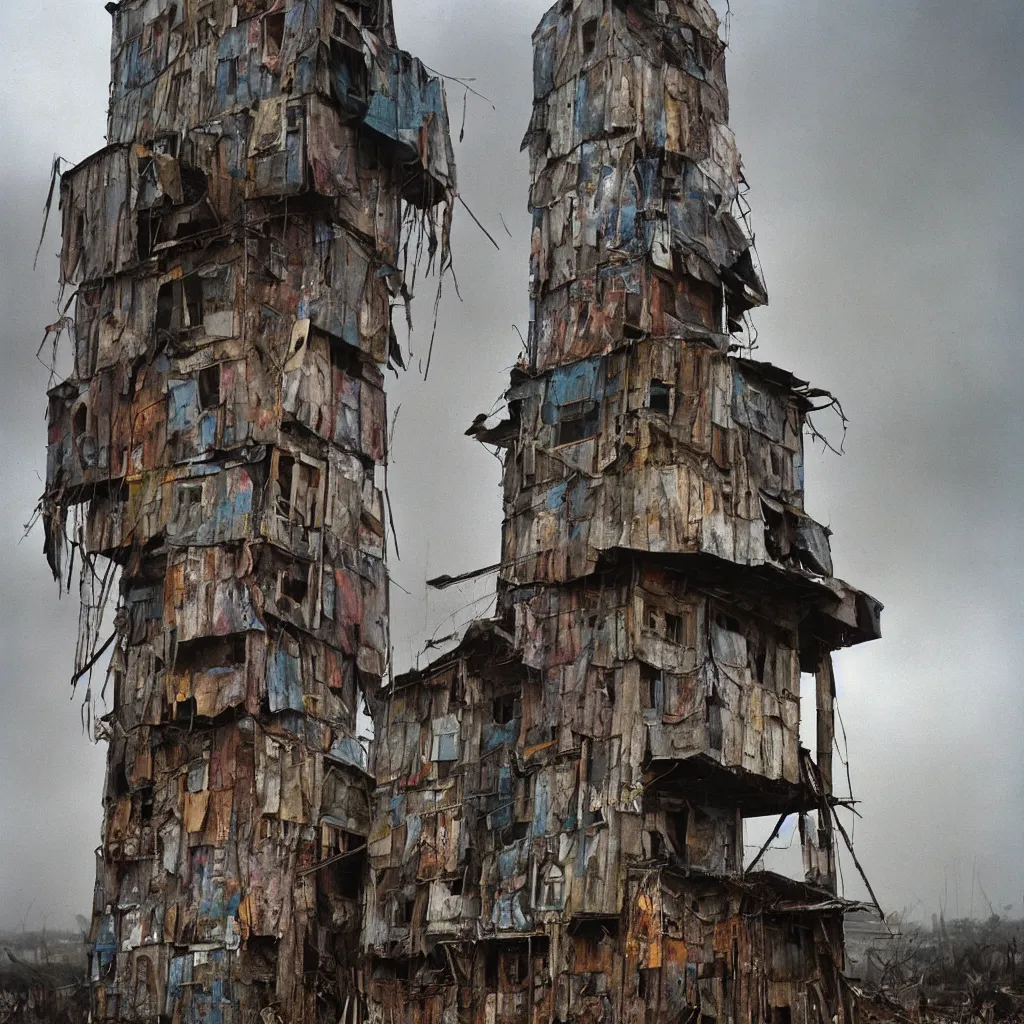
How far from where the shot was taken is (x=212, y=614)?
5872 centimetres

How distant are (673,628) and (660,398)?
6740 mm

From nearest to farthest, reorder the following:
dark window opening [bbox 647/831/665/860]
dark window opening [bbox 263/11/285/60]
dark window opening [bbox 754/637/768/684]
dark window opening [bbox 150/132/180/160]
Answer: dark window opening [bbox 647/831/665/860] < dark window opening [bbox 754/637/768/684] < dark window opening [bbox 150/132/180/160] < dark window opening [bbox 263/11/285/60]

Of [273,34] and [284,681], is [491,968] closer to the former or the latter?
[284,681]

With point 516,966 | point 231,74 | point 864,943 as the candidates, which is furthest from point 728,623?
point 864,943

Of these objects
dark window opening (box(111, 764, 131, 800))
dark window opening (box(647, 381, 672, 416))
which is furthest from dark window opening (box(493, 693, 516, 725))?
dark window opening (box(111, 764, 131, 800))

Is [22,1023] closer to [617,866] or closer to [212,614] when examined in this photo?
[212,614]

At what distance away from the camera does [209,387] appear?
61.9 metres

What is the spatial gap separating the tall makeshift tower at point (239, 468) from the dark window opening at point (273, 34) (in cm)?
10

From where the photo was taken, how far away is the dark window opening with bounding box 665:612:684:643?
50719 millimetres

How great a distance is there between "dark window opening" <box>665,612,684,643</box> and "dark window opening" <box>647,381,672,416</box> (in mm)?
5895

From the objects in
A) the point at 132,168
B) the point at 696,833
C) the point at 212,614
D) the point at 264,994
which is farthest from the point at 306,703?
the point at 132,168

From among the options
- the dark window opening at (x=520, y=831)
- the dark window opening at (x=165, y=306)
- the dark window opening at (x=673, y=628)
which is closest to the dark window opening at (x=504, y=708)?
the dark window opening at (x=520, y=831)

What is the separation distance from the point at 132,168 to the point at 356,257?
834 centimetres

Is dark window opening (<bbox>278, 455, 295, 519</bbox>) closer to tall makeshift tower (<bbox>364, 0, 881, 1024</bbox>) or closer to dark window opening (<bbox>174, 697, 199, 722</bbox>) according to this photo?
dark window opening (<bbox>174, 697, 199, 722</bbox>)
